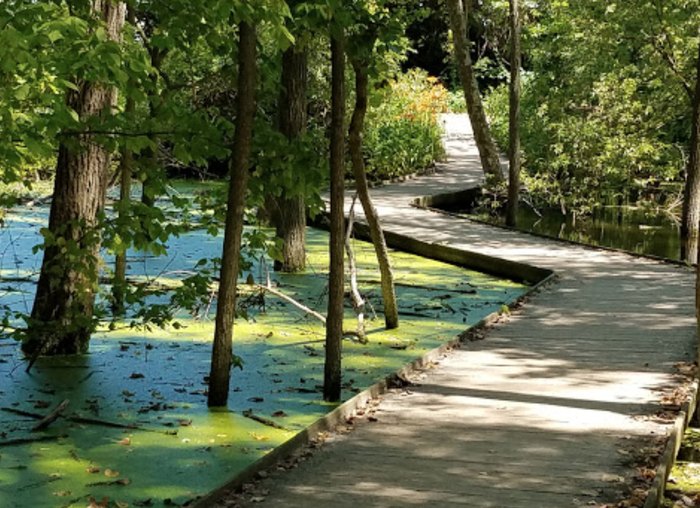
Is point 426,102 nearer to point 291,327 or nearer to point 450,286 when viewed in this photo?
point 450,286

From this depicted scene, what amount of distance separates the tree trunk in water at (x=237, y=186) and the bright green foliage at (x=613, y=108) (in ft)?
40.3

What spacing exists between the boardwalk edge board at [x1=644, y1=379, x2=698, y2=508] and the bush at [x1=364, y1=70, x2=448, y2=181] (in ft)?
57.3

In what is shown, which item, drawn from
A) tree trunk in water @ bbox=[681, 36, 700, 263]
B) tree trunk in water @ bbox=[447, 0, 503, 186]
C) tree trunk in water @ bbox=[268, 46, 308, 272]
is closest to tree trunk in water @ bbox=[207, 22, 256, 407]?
tree trunk in water @ bbox=[268, 46, 308, 272]

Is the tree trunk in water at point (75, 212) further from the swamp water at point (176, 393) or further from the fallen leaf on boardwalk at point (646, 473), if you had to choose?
the fallen leaf on boardwalk at point (646, 473)

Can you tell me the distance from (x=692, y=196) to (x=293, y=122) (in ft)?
21.2

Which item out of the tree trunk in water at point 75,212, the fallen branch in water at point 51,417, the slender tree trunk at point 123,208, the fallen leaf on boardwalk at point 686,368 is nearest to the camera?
the fallen branch in water at point 51,417

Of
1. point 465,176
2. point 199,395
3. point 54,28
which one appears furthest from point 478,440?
point 465,176

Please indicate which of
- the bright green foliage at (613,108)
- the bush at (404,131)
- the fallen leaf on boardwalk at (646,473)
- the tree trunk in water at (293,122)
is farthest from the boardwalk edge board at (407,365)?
the bush at (404,131)

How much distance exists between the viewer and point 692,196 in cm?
1603

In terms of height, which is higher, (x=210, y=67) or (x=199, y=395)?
(x=210, y=67)

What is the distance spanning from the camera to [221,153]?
264 inches

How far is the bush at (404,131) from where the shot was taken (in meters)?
25.5

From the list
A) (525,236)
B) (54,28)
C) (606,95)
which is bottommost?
(525,236)

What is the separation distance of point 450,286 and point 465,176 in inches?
563
